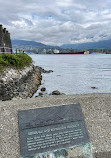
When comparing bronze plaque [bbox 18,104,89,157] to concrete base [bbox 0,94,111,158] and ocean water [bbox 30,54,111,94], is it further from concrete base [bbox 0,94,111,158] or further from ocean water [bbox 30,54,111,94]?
ocean water [bbox 30,54,111,94]

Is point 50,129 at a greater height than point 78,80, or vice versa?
point 50,129

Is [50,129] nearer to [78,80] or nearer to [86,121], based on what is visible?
[86,121]

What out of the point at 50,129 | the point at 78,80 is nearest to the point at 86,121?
the point at 50,129

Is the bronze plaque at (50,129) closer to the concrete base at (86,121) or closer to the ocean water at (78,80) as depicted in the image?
the concrete base at (86,121)

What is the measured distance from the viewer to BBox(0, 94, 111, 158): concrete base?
358 cm

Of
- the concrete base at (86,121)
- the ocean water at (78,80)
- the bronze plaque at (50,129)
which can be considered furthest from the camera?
the ocean water at (78,80)

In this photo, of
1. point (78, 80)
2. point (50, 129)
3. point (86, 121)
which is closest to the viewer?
point (50, 129)

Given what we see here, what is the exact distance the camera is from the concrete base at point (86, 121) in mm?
3582

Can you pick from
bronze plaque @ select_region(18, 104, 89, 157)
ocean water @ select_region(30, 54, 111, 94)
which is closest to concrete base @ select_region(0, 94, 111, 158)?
bronze plaque @ select_region(18, 104, 89, 157)

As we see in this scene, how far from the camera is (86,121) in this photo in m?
4.17

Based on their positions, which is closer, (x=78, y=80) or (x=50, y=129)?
(x=50, y=129)

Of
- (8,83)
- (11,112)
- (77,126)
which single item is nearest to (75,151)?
(77,126)

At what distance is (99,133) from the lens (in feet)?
13.2

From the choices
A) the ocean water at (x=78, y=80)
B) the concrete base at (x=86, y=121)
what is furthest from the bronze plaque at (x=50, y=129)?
the ocean water at (x=78, y=80)
